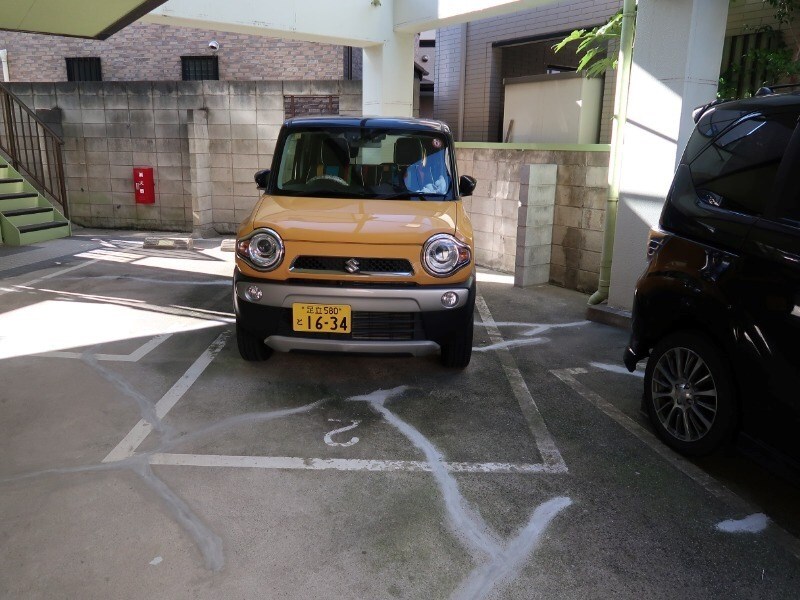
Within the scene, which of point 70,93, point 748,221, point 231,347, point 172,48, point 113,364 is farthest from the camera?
point 172,48

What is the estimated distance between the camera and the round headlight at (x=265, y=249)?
160 inches

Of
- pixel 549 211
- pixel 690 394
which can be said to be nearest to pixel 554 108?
pixel 549 211

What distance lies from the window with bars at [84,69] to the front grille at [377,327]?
1710 centimetres

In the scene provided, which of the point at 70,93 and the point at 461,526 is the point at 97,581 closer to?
the point at 461,526

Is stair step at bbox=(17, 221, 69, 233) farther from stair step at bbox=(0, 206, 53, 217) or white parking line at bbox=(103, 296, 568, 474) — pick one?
white parking line at bbox=(103, 296, 568, 474)

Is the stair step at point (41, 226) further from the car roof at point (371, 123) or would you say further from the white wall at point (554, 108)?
the white wall at point (554, 108)

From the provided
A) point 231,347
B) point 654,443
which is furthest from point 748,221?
point 231,347

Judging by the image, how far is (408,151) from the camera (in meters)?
4.86

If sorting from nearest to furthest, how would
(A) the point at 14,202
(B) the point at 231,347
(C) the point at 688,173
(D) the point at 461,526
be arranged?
(D) the point at 461,526 → (C) the point at 688,173 → (B) the point at 231,347 → (A) the point at 14,202

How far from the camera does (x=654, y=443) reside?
3.63 m

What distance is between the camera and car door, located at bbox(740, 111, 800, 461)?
2686 millimetres

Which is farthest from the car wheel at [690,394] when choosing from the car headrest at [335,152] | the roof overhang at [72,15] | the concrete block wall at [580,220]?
the roof overhang at [72,15]

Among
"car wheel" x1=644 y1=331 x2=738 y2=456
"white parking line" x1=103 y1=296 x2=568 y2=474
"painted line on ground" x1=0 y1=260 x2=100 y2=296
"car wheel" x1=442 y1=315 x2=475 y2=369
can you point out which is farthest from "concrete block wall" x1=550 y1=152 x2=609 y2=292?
"painted line on ground" x1=0 y1=260 x2=100 y2=296

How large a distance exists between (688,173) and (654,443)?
1.57 m
